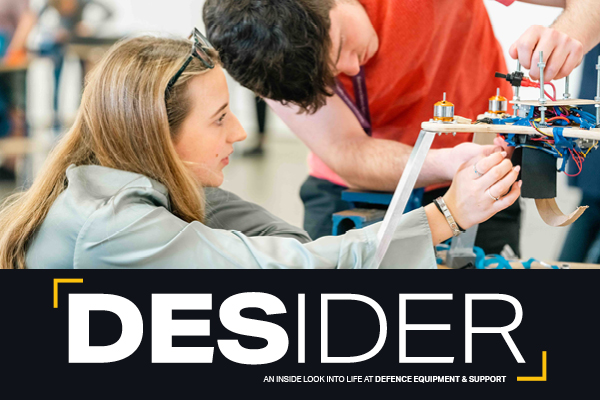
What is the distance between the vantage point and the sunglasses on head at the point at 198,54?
1227 millimetres

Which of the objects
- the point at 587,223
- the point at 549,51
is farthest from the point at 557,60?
the point at 587,223

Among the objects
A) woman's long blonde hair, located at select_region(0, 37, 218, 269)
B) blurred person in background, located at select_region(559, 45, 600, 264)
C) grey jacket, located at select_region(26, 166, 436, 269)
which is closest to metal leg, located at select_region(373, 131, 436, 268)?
grey jacket, located at select_region(26, 166, 436, 269)

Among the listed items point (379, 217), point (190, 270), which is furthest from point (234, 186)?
point (190, 270)

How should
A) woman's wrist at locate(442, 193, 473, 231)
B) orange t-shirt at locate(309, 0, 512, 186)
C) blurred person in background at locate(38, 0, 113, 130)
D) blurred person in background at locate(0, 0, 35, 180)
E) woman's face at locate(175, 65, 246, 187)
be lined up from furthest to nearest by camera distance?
blurred person in background at locate(38, 0, 113, 130), blurred person in background at locate(0, 0, 35, 180), orange t-shirt at locate(309, 0, 512, 186), woman's face at locate(175, 65, 246, 187), woman's wrist at locate(442, 193, 473, 231)

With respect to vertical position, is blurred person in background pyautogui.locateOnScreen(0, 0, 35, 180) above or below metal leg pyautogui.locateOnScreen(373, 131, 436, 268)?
above

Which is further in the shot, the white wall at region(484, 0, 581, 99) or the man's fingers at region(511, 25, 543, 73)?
the white wall at region(484, 0, 581, 99)

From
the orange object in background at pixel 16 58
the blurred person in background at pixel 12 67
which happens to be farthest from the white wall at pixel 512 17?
the orange object in background at pixel 16 58

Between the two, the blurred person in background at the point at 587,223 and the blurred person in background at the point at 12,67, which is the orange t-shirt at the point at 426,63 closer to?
the blurred person in background at the point at 587,223

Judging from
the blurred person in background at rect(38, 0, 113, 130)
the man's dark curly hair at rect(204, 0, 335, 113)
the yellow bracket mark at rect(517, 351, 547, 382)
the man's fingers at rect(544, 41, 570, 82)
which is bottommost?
the yellow bracket mark at rect(517, 351, 547, 382)

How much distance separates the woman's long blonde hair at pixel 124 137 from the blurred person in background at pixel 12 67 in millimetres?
3344

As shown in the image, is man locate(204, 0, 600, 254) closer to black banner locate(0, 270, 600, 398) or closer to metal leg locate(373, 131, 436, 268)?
metal leg locate(373, 131, 436, 268)

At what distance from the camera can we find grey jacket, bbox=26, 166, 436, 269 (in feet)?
3.47

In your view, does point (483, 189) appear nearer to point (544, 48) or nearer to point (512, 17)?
point (544, 48)

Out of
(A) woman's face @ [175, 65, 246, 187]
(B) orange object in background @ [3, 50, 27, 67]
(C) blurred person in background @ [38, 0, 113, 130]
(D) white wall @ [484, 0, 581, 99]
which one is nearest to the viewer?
(A) woman's face @ [175, 65, 246, 187]
